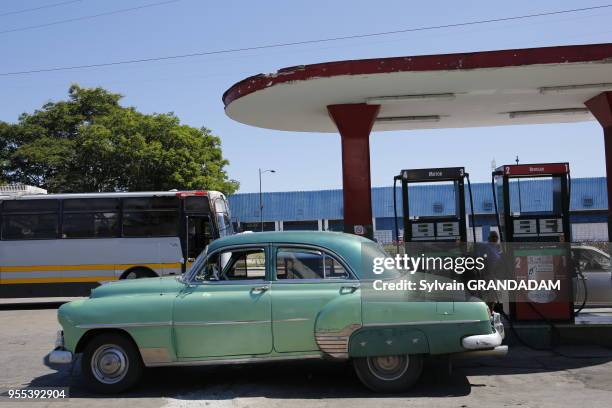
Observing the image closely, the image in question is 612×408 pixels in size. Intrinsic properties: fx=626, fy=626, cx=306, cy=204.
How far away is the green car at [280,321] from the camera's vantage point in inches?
252

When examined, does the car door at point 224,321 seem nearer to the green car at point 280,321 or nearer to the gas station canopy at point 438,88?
the green car at point 280,321

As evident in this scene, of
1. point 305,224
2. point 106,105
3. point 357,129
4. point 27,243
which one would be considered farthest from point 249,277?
point 305,224

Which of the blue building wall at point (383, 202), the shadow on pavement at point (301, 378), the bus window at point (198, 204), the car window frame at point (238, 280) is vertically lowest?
the shadow on pavement at point (301, 378)

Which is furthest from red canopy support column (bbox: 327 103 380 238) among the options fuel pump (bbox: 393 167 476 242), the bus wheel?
the bus wheel

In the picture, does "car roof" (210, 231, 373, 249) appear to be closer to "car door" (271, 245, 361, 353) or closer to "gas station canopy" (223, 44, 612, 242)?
"car door" (271, 245, 361, 353)

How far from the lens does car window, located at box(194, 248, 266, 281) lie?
6.80 m

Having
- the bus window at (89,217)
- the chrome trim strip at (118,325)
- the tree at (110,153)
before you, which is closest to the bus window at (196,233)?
the bus window at (89,217)

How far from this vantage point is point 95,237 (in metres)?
16.7

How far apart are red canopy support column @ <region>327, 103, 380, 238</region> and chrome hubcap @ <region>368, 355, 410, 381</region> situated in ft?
20.2

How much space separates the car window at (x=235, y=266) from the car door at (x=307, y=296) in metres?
0.19

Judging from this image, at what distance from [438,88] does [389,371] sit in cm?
655

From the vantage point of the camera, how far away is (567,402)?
615 centimetres

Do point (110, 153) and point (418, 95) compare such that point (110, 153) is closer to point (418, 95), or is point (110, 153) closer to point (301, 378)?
point (418, 95)

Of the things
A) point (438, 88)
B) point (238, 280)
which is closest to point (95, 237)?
point (438, 88)
